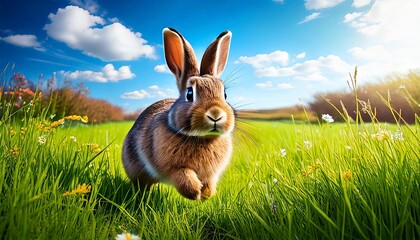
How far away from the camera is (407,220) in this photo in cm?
259

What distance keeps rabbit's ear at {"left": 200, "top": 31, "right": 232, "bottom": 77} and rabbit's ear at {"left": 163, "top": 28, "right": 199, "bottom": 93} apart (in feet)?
0.43

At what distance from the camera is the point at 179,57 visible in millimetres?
5016

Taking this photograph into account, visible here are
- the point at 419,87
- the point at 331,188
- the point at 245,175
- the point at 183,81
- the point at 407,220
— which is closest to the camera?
the point at 407,220

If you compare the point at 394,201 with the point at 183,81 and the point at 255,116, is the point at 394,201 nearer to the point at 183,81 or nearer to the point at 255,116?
the point at 255,116

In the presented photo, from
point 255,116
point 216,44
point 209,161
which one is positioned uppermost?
point 216,44

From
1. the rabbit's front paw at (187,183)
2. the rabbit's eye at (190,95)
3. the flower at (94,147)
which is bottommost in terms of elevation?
the rabbit's front paw at (187,183)

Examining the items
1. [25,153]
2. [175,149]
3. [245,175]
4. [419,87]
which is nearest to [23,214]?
[25,153]

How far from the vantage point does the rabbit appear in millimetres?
4227

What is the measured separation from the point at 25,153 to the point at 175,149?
152 centimetres

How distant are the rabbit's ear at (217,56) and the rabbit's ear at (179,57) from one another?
0.13 metres

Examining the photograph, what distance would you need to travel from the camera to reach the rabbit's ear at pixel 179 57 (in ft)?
15.8

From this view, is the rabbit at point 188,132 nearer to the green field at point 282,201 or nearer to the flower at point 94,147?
the green field at point 282,201

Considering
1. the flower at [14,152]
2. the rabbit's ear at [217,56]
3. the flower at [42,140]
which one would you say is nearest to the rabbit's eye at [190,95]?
the rabbit's ear at [217,56]

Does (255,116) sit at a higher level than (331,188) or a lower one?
higher
